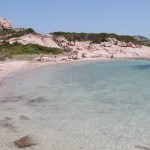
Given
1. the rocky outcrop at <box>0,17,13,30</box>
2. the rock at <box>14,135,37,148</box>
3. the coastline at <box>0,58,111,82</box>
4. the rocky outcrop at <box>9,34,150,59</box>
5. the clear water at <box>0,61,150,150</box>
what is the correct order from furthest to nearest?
1. the rocky outcrop at <box>0,17,13,30</box>
2. the rocky outcrop at <box>9,34,150,59</box>
3. the coastline at <box>0,58,111,82</box>
4. the clear water at <box>0,61,150,150</box>
5. the rock at <box>14,135,37,148</box>

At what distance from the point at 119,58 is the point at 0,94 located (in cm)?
4452

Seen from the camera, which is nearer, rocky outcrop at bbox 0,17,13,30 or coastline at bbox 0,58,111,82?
coastline at bbox 0,58,111,82

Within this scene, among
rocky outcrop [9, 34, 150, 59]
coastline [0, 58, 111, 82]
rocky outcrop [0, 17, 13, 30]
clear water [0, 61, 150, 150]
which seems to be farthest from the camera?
rocky outcrop [0, 17, 13, 30]

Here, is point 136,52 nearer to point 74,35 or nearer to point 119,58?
point 119,58

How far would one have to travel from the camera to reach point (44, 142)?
11.1 m

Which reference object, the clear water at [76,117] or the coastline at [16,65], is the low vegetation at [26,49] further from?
the clear water at [76,117]

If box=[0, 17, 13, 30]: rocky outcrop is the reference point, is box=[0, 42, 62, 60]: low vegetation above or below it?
below

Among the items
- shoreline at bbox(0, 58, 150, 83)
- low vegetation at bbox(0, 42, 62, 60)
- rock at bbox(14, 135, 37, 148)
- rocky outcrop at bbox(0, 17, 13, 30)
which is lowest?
shoreline at bbox(0, 58, 150, 83)

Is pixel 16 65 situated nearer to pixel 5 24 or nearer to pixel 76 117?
pixel 76 117

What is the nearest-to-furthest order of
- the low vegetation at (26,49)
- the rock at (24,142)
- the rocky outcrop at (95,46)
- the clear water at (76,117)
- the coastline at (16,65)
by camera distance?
the rock at (24,142) → the clear water at (76,117) → the coastline at (16,65) → the low vegetation at (26,49) → the rocky outcrop at (95,46)

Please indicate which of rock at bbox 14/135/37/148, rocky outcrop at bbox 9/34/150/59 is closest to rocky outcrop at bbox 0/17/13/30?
rocky outcrop at bbox 9/34/150/59

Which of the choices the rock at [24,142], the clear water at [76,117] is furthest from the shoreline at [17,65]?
the rock at [24,142]


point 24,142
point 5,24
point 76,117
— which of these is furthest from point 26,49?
point 5,24

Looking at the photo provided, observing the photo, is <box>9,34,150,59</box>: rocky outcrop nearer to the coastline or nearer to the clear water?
the coastline
